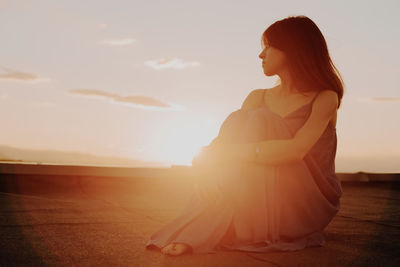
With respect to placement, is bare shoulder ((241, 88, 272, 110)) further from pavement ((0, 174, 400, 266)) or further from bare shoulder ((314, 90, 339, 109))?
pavement ((0, 174, 400, 266))

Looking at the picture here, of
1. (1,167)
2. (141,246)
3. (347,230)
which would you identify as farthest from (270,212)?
(1,167)

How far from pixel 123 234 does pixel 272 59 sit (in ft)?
4.14

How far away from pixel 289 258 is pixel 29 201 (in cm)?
265

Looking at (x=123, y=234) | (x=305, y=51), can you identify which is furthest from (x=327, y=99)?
(x=123, y=234)

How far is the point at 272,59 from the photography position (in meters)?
2.23

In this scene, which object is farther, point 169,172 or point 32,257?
point 169,172

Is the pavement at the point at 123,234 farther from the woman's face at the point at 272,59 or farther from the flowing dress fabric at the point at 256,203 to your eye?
the woman's face at the point at 272,59

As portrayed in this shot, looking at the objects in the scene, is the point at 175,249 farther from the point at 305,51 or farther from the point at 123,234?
the point at 305,51

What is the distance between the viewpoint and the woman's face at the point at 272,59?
7.26 ft

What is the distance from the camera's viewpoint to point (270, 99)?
2.46 meters

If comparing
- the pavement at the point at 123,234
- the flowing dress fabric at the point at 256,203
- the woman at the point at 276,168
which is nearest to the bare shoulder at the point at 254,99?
the woman at the point at 276,168

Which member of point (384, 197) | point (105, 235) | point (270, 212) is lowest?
point (384, 197)

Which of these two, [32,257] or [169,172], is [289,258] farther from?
[169,172]

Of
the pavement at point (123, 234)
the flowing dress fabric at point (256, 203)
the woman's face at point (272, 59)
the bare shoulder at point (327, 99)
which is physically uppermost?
the woman's face at point (272, 59)
